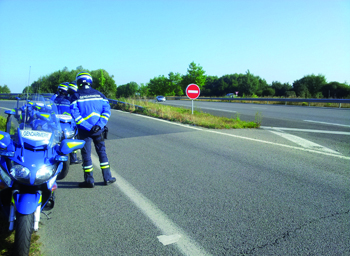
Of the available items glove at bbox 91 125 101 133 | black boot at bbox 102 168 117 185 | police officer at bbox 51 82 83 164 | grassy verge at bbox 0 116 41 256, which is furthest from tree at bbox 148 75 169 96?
grassy verge at bbox 0 116 41 256

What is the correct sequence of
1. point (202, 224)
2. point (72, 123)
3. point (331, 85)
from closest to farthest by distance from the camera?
point (202, 224), point (72, 123), point (331, 85)

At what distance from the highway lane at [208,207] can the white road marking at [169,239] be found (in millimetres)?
11

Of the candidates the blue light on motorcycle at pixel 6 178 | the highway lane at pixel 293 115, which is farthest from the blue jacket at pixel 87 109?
the highway lane at pixel 293 115

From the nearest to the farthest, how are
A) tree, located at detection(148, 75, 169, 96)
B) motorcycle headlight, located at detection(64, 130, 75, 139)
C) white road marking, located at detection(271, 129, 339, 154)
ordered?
motorcycle headlight, located at detection(64, 130, 75, 139), white road marking, located at detection(271, 129, 339, 154), tree, located at detection(148, 75, 169, 96)

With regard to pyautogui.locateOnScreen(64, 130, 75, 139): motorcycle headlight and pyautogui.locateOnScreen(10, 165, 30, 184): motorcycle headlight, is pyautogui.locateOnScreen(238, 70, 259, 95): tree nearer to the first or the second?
pyautogui.locateOnScreen(64, 130, 75, 139): motorcycle headlight

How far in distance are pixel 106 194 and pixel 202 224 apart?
1670 mm

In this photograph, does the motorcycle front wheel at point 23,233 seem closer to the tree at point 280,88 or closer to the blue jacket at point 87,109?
the blue jacket at point 87,109

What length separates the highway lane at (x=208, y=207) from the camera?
2.72 metres

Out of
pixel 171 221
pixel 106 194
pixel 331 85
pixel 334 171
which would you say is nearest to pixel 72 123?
pixel 106 194

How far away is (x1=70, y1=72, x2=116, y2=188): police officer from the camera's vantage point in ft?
14.1

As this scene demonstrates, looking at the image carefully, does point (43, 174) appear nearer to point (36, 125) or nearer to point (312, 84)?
point (36, 125)

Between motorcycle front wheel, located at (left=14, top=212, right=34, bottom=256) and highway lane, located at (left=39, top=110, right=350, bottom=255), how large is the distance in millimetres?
300

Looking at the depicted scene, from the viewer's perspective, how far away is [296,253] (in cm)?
254

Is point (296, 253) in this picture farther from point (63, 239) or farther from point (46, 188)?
point (46, 188)
